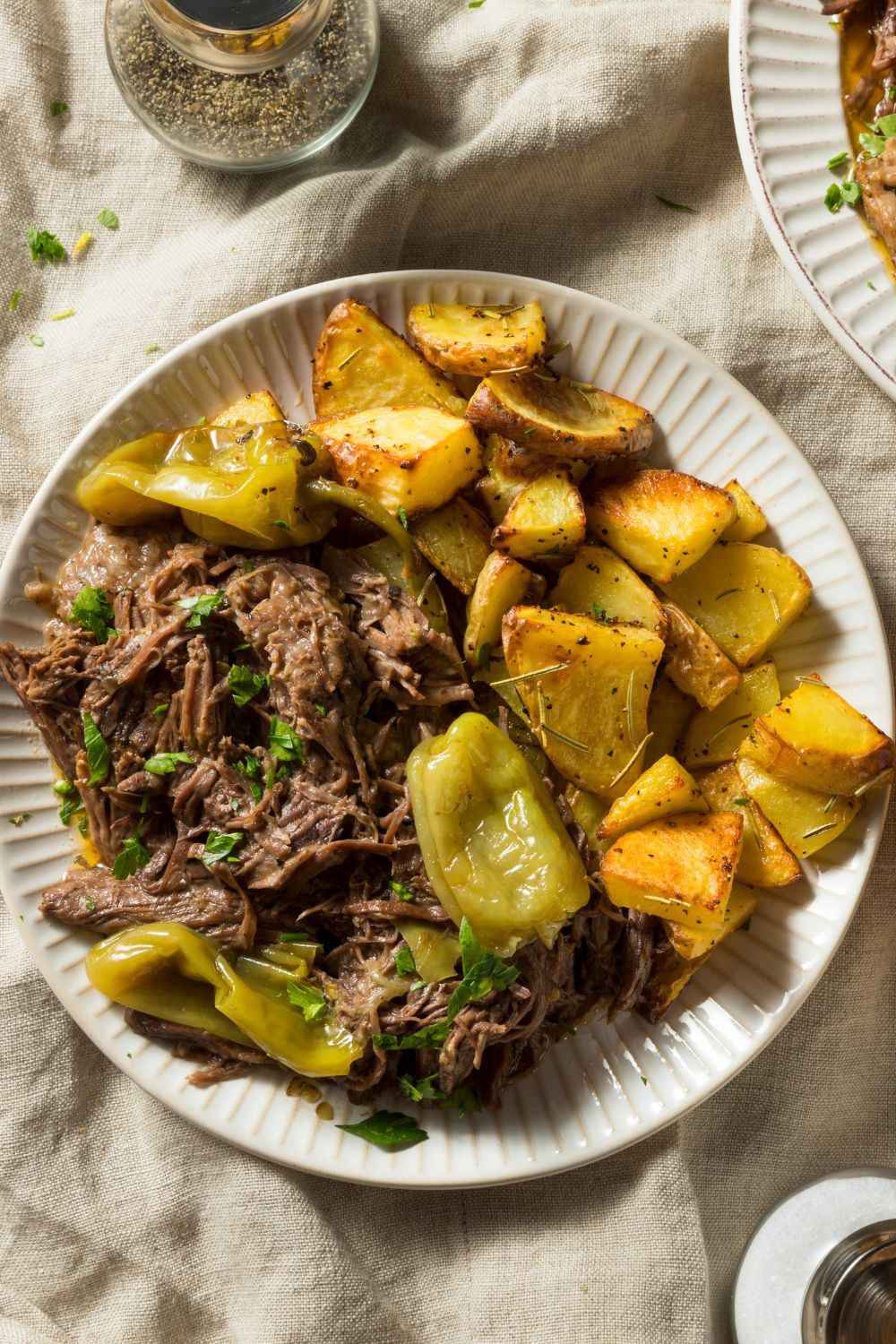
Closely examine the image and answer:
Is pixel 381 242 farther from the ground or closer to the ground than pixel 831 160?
closer to the ground

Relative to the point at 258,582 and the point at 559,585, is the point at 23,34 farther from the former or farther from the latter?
the point at 559,585

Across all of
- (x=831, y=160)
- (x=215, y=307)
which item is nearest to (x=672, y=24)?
(x=831, y=160)

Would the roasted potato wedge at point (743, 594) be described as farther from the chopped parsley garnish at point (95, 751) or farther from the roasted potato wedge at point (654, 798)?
the chopped parsley garnish at point (95, 751)

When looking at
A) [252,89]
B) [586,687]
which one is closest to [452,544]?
[586,687]

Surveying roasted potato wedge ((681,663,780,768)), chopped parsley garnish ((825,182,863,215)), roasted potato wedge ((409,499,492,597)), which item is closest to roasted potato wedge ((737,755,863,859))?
roasted potato wedge ((681,663,780,768))

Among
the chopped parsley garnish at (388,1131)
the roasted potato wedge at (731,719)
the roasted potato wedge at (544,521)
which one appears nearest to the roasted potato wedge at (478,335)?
the roasted potato wedge at (544,521)
